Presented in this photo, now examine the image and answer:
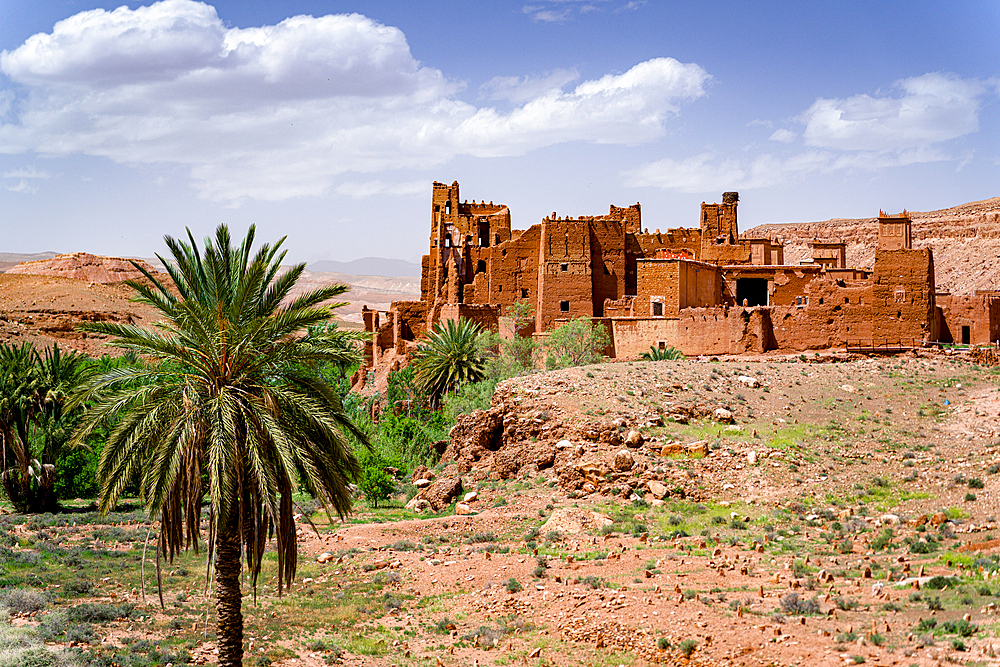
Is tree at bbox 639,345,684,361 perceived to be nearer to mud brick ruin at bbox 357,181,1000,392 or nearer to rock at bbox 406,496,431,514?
mud brick ruin at bbox 357,181,1000,392

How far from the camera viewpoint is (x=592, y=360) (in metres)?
34.8

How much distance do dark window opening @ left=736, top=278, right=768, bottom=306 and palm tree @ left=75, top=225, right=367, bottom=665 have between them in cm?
3387

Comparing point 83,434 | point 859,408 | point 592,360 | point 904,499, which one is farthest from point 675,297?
point 83,434

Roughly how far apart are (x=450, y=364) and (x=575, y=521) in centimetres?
1521

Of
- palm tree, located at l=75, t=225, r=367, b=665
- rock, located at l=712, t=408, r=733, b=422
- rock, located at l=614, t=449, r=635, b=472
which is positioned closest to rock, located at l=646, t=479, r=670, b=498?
rock, located at l=614, t=449, r=635, b=472

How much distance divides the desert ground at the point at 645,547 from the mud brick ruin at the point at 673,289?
299 centimetres

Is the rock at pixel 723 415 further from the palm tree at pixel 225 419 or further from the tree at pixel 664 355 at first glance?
the palm tree at pixel 225 419

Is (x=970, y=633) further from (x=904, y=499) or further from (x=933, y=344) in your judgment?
(x=933, y=344)

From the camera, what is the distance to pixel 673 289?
37250 millimetres

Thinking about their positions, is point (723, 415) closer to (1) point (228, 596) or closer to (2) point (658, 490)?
(2) point (658, 490)

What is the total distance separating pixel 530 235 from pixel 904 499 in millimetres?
29729

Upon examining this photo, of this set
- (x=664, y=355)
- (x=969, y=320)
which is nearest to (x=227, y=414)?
(x=664, y=355)

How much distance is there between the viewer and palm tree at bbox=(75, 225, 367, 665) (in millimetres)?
11102

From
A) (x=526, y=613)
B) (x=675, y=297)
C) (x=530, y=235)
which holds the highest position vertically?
(x=530, y=235)
